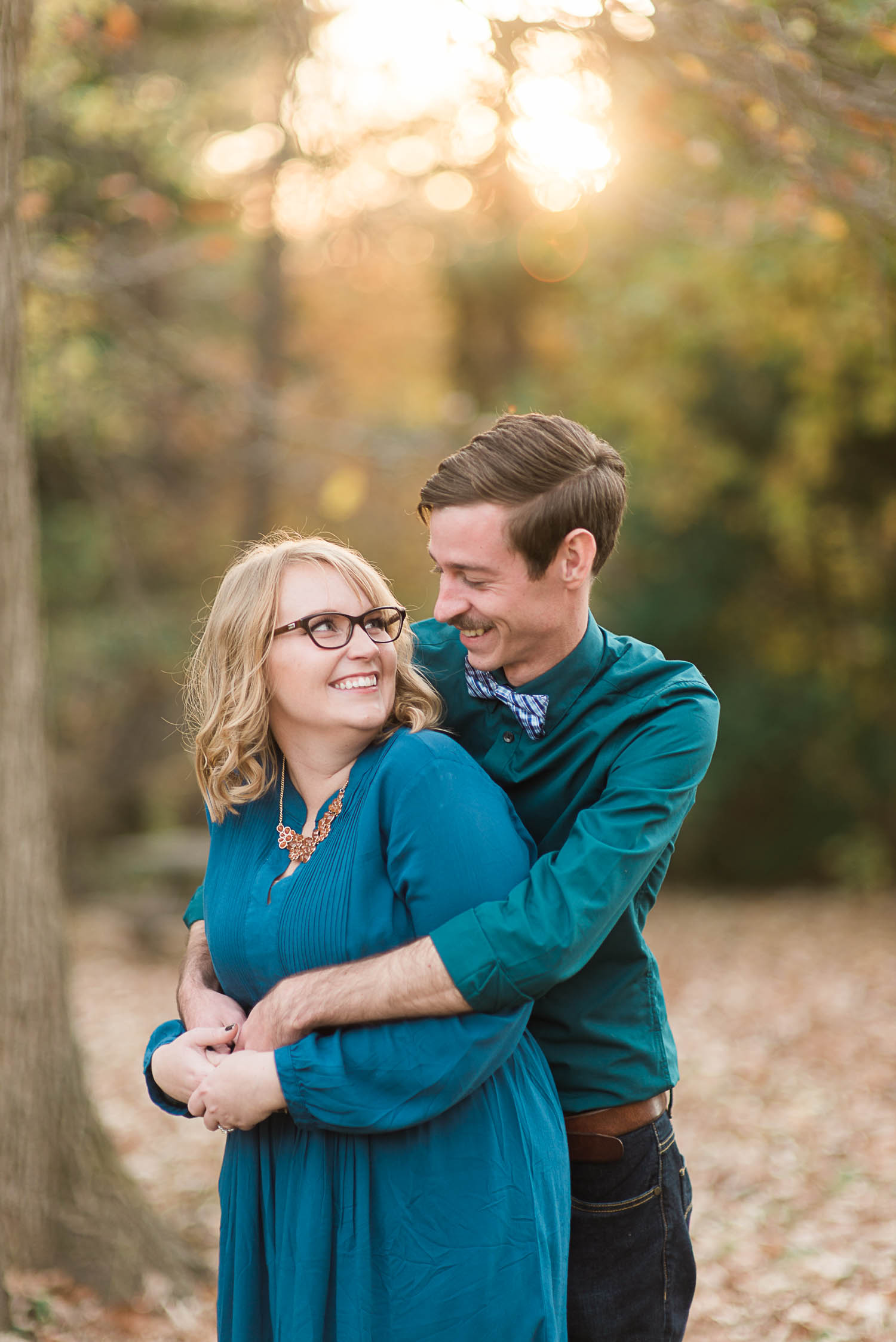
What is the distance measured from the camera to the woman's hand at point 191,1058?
1.94 m

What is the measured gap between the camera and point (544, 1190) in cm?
194

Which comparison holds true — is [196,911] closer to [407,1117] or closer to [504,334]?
[407,1117]

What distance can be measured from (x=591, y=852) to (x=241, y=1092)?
0.68 meters

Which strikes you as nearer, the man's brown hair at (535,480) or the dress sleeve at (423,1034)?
the dress sleeve at (423,1034)

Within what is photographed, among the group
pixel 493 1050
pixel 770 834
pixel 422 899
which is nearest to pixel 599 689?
pixel 422 899

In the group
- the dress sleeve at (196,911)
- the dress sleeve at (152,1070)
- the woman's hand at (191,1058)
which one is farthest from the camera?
the dress sleeve at (196,911)

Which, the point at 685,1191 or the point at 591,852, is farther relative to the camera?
the point at 685,1191

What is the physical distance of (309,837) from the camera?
2.03 metres

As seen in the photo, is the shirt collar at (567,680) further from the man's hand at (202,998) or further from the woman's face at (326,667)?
the man's hand at (202,998)

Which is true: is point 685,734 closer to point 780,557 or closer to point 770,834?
point 780,557

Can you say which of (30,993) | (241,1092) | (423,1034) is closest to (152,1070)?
(241,1092)

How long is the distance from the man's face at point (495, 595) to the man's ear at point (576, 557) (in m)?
0.02

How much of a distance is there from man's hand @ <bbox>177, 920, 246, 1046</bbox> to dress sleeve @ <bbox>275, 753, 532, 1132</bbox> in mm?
226

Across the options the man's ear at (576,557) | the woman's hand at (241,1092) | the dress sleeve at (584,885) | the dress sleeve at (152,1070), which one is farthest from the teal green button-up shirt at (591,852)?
the dress sleeve at (152,1070)
